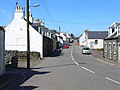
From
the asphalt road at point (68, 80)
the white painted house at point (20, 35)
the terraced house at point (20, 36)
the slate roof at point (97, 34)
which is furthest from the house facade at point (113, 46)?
the slate roof at point (97, 34)

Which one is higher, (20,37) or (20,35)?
(20,35)

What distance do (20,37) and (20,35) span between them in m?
0.35

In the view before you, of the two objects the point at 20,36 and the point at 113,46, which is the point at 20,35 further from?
the point at 113,46

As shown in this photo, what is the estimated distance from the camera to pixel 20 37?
164 ft

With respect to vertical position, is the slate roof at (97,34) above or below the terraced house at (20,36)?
above

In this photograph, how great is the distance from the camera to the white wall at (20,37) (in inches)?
1946

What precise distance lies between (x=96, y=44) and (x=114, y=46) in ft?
202

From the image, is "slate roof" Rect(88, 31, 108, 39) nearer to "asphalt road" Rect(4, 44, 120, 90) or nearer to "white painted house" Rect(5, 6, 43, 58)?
"white painted house" Rect(5, 6, 43, 58)

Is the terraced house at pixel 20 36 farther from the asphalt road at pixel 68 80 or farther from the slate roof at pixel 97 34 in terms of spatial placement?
the slate roof at pixel 97 34

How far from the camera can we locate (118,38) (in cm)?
3659

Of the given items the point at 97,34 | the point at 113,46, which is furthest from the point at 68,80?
the point at 97,34

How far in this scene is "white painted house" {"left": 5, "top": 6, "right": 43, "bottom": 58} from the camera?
49250 mm

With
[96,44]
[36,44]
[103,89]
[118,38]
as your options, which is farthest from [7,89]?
[96,44]

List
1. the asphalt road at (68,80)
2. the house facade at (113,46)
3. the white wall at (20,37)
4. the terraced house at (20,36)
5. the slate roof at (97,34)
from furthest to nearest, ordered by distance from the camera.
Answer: the slate roof at (97,34), the white wall at (20,37), the terraced house at (20,36), the house facade at (113,46), the asphalt road at (68,80)
